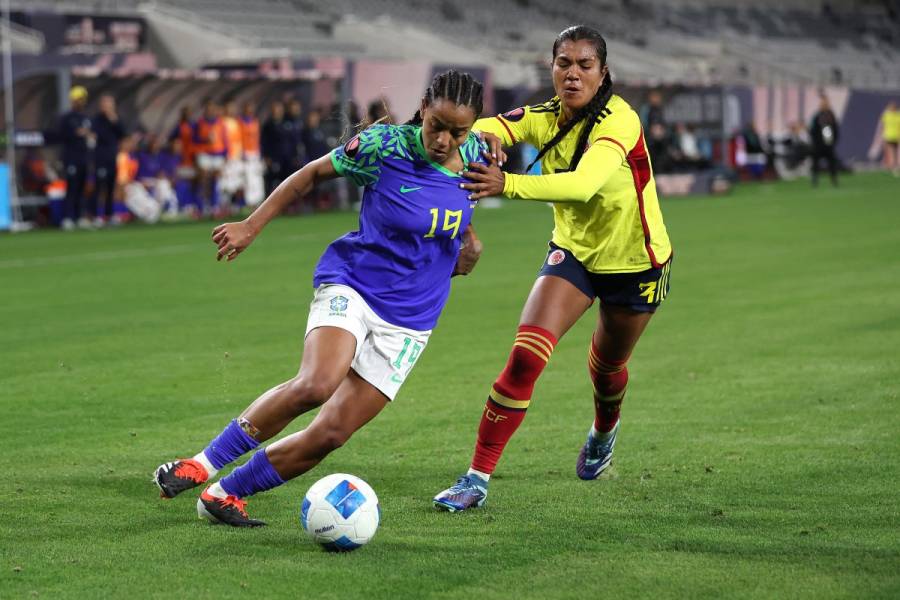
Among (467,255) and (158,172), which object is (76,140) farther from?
(467,255)

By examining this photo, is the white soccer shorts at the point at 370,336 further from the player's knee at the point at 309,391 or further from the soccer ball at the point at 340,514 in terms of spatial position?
the soccer ball at the point at 340,514

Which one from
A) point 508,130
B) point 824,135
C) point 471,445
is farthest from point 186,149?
point 508,130

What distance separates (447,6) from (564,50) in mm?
43325

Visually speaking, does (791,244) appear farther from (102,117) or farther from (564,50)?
(564,50)

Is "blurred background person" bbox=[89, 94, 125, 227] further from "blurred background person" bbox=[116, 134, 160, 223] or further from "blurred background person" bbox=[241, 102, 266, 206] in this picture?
"blurred background person" bbox=[241, 102, 266, 206]

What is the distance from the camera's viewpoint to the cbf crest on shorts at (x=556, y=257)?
657 centimetres

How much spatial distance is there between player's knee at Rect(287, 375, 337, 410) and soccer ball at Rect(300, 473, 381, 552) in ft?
1.07

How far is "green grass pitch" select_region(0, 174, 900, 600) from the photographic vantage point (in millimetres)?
5012

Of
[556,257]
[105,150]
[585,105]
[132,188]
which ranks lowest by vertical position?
[132,188]

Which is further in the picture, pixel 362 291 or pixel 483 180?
pixel 362 291

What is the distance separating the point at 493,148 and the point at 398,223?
0.54 meters

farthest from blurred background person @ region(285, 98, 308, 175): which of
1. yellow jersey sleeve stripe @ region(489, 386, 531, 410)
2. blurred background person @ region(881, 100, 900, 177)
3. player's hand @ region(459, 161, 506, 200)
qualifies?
player's hand @ region(459, 161, 506, 200)

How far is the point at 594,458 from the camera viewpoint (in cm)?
674

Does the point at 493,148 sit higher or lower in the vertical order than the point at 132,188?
higher
